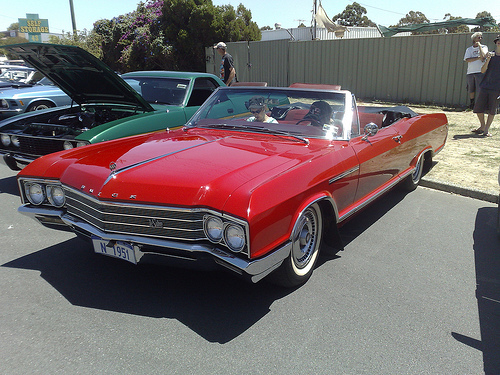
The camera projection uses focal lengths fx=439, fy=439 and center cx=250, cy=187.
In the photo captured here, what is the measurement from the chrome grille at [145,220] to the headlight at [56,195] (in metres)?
0.41

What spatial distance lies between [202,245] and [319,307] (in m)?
0.95

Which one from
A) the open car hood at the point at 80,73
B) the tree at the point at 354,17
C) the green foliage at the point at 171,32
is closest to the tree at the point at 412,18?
the tree at the point at 354,17

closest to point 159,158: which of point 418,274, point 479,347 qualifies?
point 418,274

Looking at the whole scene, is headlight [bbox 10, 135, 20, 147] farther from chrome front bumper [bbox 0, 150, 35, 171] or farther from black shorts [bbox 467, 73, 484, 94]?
black shorts [bbox 467, 73, 484, 94]

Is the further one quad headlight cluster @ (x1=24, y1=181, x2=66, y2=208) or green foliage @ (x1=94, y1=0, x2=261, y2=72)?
green foliage @ (x1=94, y1=0, x2=261, y2=72)

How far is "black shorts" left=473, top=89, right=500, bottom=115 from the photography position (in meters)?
8.05

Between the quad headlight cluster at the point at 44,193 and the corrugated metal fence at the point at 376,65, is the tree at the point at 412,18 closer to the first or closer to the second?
the corrugated metal fence at the point at 376,65

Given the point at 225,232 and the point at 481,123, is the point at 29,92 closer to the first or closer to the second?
the point at 225,232

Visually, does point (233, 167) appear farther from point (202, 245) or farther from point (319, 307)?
point (319, 307)

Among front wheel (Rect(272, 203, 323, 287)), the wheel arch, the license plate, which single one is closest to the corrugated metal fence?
the wheel arch

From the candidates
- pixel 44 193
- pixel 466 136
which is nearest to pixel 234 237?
pixel 44 193

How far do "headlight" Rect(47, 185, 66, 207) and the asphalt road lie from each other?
1.87 ft

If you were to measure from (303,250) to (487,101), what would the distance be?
6562 mm

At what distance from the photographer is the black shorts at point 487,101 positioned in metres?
8.05
